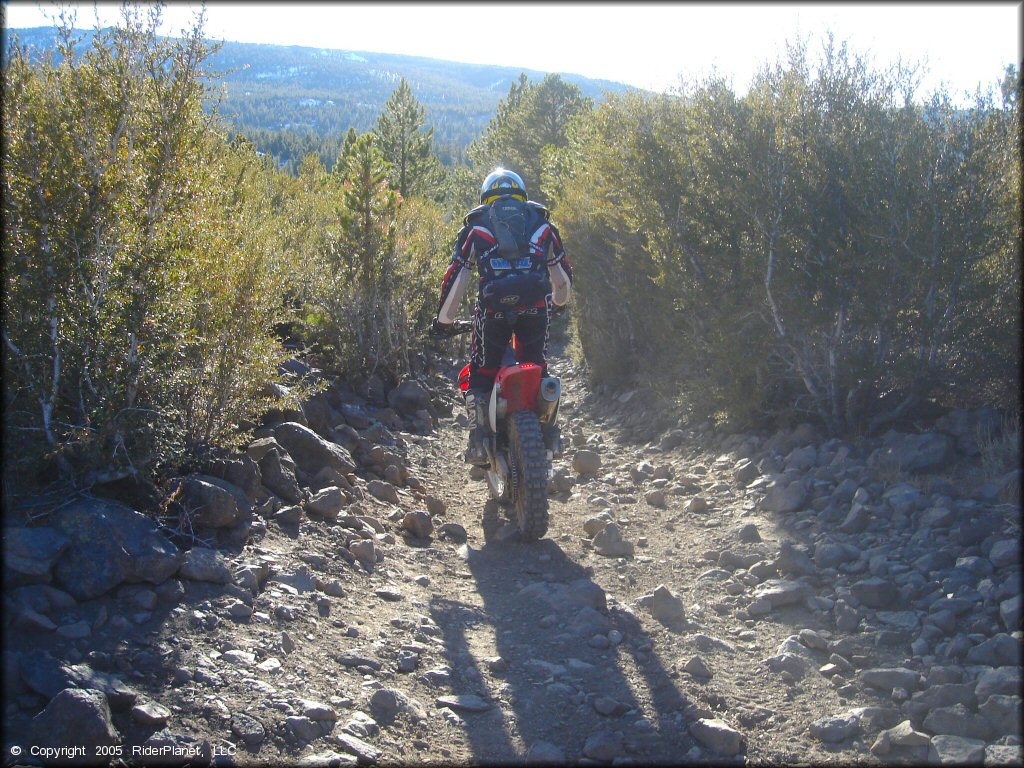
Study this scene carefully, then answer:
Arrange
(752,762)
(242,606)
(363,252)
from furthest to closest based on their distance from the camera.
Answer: (363,252) < (242,606) < (752,762)

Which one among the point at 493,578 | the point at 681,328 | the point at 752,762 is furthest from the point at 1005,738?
the point at 681,328

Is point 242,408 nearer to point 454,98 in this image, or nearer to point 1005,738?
point 1005,738

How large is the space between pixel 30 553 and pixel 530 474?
2.41 m

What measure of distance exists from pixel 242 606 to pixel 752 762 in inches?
80.0

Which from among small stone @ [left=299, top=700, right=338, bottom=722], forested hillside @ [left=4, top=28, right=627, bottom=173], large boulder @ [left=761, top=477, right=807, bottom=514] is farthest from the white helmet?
forested hillside @ [left=4, top=28, right=627, bottom=173]

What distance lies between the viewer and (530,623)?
3.78 m

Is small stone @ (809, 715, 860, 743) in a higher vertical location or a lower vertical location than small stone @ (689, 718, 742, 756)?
higher

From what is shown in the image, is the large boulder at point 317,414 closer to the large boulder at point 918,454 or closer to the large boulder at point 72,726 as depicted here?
the large boulder at point 72,726

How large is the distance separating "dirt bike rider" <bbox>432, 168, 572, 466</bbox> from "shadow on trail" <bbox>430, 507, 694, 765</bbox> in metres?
1.21

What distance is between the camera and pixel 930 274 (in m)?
4.50

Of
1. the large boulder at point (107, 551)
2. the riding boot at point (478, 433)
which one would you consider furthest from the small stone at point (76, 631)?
the riding boot at point (478, 433)

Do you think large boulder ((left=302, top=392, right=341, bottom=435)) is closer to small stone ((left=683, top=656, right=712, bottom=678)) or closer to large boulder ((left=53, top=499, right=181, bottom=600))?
large boulder ((left=53, top=499, right=181, bottom=600))

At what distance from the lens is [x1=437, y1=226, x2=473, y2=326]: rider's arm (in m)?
4.80

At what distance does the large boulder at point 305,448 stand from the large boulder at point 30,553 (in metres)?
1.92
